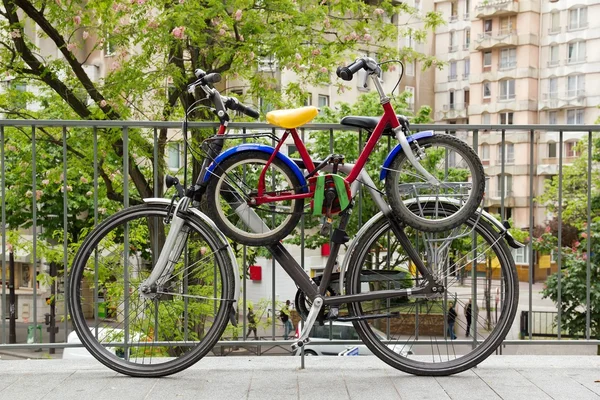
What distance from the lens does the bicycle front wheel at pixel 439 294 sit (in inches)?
170

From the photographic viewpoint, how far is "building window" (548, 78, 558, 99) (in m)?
62.6

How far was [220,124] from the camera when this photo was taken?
4.23m

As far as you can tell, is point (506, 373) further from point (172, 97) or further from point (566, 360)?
point (172, 97)

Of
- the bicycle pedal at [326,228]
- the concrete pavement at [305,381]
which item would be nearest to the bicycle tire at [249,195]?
the bicycle pedal at [326,228]

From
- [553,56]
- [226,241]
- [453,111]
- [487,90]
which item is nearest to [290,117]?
[226,241]

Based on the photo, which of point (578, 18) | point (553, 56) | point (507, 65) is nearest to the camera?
point (578, 18)

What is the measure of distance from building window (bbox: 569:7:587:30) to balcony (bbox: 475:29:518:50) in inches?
149

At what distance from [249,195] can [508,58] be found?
205 ft

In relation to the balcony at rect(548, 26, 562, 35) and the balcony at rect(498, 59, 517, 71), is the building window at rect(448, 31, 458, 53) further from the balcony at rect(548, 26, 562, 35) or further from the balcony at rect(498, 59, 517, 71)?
the balcony at rect(548, 26, 562, 35)

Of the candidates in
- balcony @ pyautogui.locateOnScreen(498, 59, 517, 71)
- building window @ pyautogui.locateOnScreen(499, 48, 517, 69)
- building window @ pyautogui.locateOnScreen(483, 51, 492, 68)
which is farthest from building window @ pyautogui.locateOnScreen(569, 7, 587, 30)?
building window @ pyautogui.locateOnScreen(483, 51, 492, 68)

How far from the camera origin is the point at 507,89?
63.8 meters

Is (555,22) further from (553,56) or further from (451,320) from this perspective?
(451,320)

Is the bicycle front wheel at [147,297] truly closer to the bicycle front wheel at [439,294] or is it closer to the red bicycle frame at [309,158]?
the red bicycle frame at [309,158]

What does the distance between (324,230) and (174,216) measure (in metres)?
0.70
